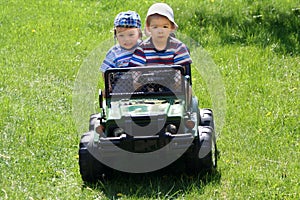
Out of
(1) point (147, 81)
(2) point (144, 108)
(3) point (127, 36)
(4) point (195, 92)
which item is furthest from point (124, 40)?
(4) point (195, 92)

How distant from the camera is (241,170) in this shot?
236 inches

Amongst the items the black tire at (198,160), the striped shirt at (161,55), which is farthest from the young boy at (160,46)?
the black tire at (198,160)

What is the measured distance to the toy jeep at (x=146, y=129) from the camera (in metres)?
5.48

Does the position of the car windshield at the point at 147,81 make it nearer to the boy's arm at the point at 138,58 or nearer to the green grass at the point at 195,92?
the boy's arm at the point at 138,58

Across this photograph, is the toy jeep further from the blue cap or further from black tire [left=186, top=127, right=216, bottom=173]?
the blue cap

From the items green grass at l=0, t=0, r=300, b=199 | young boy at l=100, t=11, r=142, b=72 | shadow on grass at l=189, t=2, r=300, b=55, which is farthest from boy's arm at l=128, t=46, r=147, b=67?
shadow on grass at l=189, t=2, r=300, b=55

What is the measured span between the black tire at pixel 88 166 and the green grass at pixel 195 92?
9 cm

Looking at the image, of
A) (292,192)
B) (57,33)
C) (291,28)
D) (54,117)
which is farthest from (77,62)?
(292,192)

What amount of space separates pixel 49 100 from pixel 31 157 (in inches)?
69.6

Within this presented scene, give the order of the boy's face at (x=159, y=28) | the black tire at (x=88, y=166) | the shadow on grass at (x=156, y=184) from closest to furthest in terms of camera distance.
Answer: the shadow on grass at (x=156, y=184)
the black tire at (x=88, y=166)
the boy's face at (x=159, y=28)

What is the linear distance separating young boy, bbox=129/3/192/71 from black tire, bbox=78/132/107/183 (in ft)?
3.25

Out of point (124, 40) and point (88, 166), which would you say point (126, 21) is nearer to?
point (124, 40)

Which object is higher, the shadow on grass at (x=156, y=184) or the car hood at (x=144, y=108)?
the car hood at (x=144, y=108)

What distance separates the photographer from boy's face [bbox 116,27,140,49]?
21.6 ft
